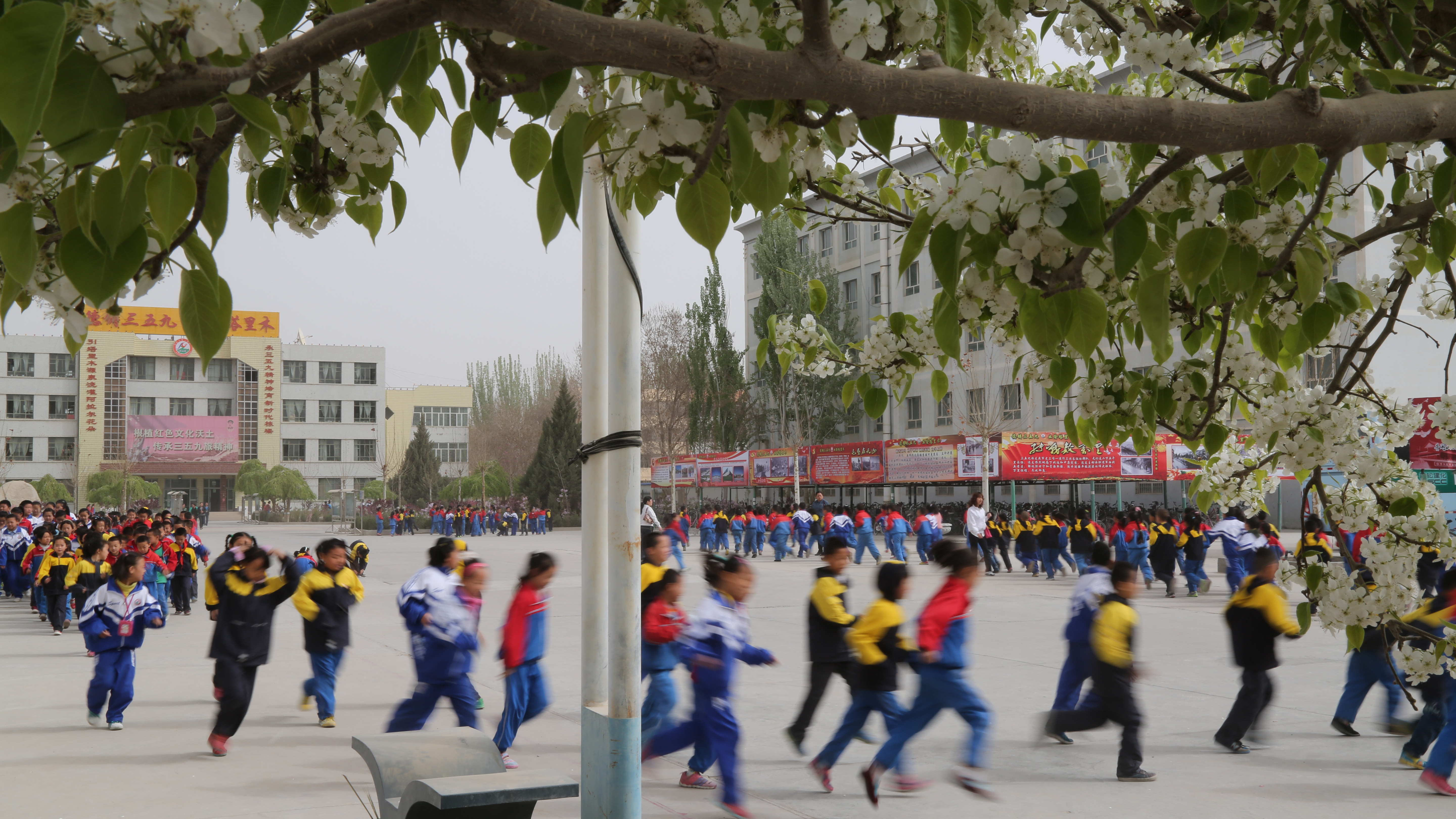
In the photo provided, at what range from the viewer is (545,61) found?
1.63 meters

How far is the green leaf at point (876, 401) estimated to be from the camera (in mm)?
3137

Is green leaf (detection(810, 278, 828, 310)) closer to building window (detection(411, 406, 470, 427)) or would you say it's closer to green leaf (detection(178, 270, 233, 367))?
green leaf (detection(178, 270, 233, 367))

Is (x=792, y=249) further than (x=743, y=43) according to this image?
Yes

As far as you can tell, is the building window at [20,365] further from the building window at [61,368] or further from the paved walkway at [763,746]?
the paved walkway at [763,746]

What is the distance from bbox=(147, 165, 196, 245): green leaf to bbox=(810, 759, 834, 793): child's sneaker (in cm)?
523

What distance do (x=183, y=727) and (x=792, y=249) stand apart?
1407 inches

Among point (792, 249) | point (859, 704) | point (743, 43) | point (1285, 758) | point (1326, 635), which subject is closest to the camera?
point (743, 43)

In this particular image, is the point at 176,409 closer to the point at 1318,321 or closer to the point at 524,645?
the point at 524,645

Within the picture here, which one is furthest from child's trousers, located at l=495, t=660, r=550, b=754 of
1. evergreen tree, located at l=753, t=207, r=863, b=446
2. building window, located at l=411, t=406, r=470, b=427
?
building window, located at l=411, t=406, r=470, b=427

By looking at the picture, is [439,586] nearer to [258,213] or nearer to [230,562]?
[230,562]

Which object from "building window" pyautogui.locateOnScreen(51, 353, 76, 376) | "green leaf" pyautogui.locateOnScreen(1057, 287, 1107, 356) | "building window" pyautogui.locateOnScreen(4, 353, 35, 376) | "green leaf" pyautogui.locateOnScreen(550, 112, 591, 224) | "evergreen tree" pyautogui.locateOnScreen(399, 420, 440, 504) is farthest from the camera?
"evergreen tree" pyautogui.locateOnScreen(399, 420, 440, 504)

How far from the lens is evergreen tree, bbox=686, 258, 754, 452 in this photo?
45.6 meters

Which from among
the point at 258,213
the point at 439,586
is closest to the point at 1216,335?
the point at 258,213

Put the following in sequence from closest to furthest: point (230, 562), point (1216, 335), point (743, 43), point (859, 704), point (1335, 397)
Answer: point (743, 43) → point (1335, 397) → point (1216, 335) → point (859, 704) → point (230, 562)
